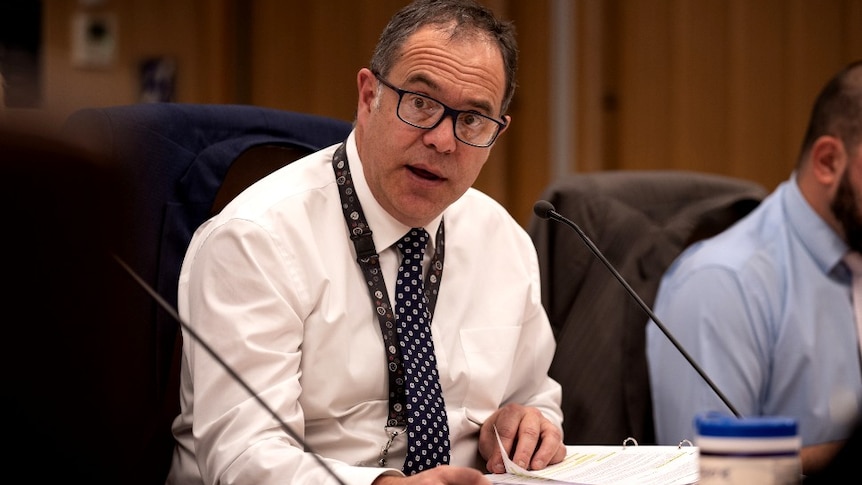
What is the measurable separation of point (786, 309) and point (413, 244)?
106 centimetres

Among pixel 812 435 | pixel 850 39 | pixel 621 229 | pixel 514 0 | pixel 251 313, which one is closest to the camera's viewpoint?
pixel 251 313

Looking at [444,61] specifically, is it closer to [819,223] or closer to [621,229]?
[621,229]

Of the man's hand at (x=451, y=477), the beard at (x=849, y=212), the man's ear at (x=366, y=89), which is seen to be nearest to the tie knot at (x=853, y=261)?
the beard at (x=849, y=212)

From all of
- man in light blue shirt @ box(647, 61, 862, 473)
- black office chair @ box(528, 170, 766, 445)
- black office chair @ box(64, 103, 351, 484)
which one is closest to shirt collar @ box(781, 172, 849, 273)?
man in light blue shirt @ box(647, 61, 862, 473)

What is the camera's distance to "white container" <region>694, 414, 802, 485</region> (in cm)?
89

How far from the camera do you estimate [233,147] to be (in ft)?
6.14

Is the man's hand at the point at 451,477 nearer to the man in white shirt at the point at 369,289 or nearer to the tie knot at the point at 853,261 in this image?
the man in white shirt at the point at 369,289

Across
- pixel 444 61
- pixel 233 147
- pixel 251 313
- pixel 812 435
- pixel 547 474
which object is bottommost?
pixel 812 435

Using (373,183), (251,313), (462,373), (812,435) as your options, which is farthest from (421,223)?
(812,435)

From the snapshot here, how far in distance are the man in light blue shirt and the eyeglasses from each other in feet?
2.93

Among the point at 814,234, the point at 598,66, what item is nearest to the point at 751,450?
the point at 814,234

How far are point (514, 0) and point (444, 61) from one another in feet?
9.27

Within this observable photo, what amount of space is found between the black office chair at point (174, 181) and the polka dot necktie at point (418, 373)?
0.37 m

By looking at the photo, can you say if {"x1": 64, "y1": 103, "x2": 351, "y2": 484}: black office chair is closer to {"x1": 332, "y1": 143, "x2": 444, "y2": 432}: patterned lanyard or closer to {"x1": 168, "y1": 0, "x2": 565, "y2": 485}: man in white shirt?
{"x1": 168, "y1": 0, "x2": 565, "y2": 485}: man in white shirt
